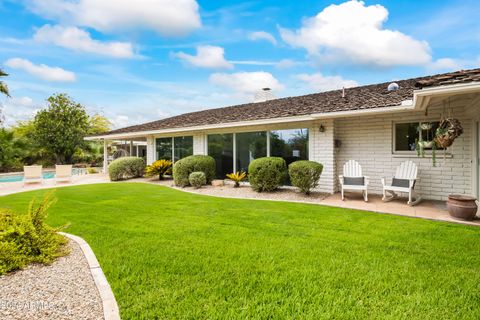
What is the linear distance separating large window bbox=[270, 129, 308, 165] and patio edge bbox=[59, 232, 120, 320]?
7.51m

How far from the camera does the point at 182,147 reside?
13953 mm

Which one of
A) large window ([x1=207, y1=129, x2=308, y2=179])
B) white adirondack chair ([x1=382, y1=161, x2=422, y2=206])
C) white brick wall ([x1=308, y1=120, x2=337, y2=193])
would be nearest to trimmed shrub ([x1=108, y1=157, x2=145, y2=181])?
large window ([x1=207, y1=129, x2=308, y2=179])

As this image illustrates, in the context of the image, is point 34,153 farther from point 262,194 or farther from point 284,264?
point 284,264

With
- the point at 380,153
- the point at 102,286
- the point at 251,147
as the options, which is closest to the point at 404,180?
the point at 380,153

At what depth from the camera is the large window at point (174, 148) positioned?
1362cm

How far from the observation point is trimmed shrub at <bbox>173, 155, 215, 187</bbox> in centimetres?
1132

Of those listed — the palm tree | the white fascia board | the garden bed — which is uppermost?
the palm tree

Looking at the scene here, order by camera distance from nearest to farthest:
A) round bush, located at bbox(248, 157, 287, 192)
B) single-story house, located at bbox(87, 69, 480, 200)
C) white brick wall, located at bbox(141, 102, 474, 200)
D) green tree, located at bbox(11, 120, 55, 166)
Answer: single-story house, located at bbox(87, 69, 480, 200) < white brick wall, located at bbox(141, 102, 474, 200) < round bush, located at bbox(248, 157, 287, 192) < green tree, located at bbox(11, 120, 55, 166)

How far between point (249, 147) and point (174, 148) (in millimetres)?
5225

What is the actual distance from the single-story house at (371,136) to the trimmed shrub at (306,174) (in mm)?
913

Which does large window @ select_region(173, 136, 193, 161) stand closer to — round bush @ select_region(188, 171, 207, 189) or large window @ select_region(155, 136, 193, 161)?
large window @ select_region(155, 136, 193, 161)

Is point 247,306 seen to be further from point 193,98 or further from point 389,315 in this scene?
point 193,98

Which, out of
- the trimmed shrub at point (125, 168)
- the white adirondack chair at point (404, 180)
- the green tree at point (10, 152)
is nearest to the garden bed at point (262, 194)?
the white adirondack chair at point (404, 180)

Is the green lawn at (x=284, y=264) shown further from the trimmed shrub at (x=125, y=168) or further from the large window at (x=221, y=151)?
the trimmed shrub at (x=125, y=168)
